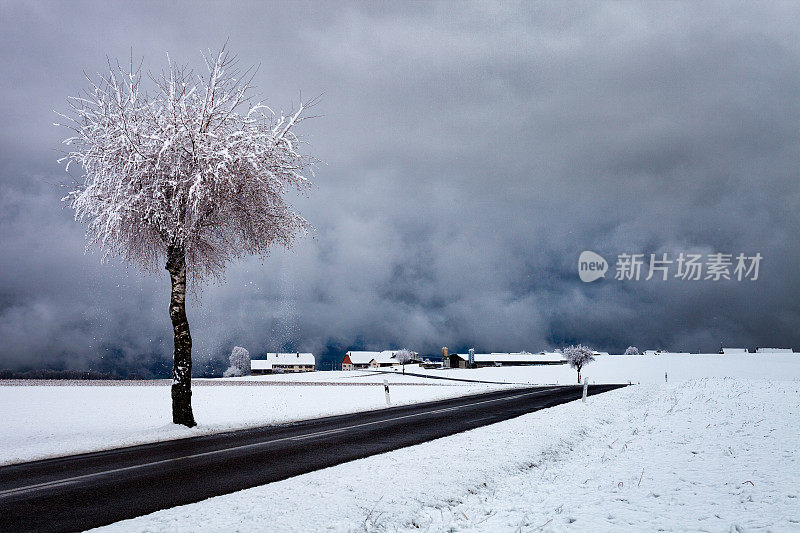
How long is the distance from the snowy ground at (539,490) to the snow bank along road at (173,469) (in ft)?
3.16

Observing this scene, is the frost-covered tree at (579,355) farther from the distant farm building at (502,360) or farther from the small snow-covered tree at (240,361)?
the small snow-covered tree at (240,361)

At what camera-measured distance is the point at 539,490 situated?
308 inches

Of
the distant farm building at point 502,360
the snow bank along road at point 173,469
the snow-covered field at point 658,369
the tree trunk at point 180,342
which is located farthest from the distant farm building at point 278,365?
the snow bank along road at point 173,469

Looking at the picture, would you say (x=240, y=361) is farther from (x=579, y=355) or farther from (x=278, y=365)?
(x=579, y=355)

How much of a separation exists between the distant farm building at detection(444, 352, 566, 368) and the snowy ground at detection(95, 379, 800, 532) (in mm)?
161373

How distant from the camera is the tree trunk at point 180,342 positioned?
53.0 ft

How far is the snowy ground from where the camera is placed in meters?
5.93

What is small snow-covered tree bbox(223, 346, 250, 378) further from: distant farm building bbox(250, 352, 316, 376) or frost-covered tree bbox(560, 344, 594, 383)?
frost-covered tree bbox(560, 344, 594, 383)

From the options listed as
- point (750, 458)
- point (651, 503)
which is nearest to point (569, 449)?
point (750, 458)

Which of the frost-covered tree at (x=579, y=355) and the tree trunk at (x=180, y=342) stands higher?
the tree trunk at (x=180, y=342)

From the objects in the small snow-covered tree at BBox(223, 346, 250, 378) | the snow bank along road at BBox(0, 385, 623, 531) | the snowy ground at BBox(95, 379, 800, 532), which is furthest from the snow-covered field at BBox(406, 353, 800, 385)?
the small snow-covered tree at BBox(223, 346, 250, 378)

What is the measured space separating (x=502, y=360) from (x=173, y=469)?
7031 inches

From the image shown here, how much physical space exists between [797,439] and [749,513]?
637 centimetres

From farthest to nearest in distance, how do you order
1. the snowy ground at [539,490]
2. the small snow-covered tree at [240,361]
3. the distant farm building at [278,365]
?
the distant farm building at [278,365]
the small snow-covered tree at [240,361]
the snowy ground at [539,490]
